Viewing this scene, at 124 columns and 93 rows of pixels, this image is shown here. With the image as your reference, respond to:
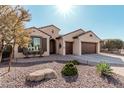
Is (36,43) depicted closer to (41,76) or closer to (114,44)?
(41,76)

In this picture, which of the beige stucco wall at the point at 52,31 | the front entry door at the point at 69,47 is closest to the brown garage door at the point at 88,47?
the front entry door at the point at 69,47

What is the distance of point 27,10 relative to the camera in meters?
8.89

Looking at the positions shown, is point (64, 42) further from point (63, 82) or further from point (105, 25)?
point (63, 82)

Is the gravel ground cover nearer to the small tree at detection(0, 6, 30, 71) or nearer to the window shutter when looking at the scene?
the small tree at detection(0, 6, 30, 71)

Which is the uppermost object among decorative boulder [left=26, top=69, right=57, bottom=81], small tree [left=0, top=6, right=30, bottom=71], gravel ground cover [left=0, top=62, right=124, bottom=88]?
small tree [left=0, top=6, right=30, bottom=71]

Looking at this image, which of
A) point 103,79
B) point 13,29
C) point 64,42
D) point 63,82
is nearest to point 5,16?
point 13,29

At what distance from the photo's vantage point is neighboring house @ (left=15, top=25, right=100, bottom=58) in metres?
19.4

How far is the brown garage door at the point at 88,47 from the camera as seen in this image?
71.9 feet

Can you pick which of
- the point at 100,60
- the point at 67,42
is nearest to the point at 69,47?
the point at 67,42

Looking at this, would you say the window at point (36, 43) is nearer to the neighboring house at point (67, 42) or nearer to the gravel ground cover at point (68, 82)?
the neighboring house at point (67, 42)

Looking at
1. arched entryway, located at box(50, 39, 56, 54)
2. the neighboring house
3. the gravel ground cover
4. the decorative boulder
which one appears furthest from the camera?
arched entryway, located at box(50, 39, 56, 54)

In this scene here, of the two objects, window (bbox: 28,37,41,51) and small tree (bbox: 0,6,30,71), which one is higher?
small tree (bbox: 0,6,30,71)

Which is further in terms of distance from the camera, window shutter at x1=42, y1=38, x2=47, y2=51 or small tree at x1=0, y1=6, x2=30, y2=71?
window shutter at x1=42, y1=38, x2=47, y2=51

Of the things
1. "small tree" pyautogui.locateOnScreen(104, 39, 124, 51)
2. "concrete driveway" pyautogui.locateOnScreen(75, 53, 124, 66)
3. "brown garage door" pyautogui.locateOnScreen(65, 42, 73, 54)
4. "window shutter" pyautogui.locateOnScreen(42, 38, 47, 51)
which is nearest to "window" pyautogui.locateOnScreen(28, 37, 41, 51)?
"window shutter" pyautogui.locateOnScreen(42, 38, 47, 51)
